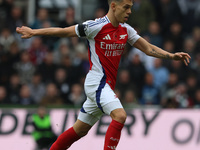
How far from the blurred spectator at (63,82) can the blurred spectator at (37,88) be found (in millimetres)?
413

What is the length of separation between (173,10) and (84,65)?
3201mm

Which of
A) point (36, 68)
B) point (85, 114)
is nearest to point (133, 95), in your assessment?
Result: point (36, 68)

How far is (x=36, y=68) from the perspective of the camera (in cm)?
1288

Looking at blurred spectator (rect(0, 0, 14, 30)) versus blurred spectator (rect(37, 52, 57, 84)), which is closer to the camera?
blurred spectator (rect(37, 52, 57, 84))

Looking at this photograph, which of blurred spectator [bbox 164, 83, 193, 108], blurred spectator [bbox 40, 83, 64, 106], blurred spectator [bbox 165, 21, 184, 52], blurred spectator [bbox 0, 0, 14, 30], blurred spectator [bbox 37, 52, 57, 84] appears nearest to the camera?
blurred spectator [bbox 40, 83, 64, 106]

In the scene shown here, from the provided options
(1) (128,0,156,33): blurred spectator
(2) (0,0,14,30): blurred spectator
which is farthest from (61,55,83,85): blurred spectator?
(2) (0,0,14,30): blurred spectator

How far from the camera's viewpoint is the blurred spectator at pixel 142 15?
1393 cm

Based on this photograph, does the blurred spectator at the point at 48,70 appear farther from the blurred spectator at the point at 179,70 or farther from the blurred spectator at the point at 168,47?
the blurred spectator at the point at 179,70

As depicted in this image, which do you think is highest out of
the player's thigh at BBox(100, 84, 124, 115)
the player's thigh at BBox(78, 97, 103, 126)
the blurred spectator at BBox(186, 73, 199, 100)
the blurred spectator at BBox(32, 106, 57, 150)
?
the player's thigh at BBox(100, 84, 124, 115)

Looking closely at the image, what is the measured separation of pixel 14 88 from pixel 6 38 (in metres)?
1.70

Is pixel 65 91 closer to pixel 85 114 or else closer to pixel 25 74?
pixel 25 74

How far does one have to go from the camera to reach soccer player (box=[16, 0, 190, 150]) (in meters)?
6.67

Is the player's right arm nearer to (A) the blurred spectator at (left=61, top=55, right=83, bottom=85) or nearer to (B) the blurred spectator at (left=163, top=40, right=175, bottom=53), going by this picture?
(A) the blurred spectator at (left=61, top=55, right=83, bottom=85)

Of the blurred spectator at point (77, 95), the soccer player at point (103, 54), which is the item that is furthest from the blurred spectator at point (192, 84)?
the soccer player at point (103, 54)
